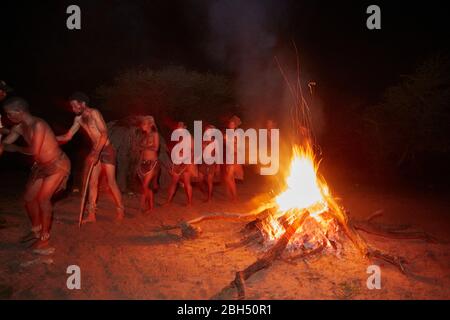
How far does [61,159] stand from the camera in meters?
5.04

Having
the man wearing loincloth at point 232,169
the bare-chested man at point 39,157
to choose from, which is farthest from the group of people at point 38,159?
the man wearing loincloth at point 232,169

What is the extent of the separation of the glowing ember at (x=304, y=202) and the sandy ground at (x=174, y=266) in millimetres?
398

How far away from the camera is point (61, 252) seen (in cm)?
500

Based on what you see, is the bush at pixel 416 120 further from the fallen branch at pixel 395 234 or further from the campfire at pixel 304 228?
the fallen branch at pixel 395 234

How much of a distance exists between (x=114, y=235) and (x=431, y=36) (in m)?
20.4

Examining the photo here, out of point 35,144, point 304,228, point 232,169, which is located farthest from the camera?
point 232,169

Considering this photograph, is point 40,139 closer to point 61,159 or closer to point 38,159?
point 38,159

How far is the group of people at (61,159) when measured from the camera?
4.79m

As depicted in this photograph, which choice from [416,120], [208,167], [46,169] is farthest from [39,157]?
[416,120]

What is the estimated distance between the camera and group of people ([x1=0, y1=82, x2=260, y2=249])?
479cm

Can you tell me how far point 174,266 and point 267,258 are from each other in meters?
1.11

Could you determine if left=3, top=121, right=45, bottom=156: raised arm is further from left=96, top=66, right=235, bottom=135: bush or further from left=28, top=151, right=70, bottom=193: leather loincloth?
left=96, top=66, right=235, bottom=135: bush

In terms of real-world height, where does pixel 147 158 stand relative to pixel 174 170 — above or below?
above

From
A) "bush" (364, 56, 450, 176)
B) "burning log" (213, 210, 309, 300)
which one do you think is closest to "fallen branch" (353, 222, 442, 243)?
"burning log" (213, 210, 309, 300)
